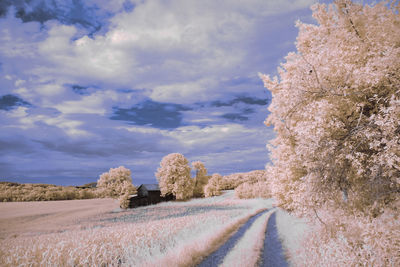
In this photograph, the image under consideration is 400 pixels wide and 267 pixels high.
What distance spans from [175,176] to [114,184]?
1472cm

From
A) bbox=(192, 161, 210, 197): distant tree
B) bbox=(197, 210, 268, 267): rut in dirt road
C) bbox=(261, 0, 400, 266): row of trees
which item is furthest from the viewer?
bbox=(192, 161, 210, 197): distant tree

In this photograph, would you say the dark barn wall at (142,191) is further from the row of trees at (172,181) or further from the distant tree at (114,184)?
the distant tree at (114,184)

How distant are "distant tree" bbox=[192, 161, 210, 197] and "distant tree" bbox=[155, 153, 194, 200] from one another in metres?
6.66

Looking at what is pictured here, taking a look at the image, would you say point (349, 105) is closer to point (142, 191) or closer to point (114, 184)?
point (114, 184)

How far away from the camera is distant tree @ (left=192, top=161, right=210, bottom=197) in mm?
62463

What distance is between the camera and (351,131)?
25.5ft

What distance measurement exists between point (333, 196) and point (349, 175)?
2.73m

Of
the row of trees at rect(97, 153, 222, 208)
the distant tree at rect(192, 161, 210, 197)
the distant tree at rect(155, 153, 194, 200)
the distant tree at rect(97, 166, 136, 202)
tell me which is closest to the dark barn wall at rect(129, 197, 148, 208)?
the row of trees at rect(97, 153, 222, 208)

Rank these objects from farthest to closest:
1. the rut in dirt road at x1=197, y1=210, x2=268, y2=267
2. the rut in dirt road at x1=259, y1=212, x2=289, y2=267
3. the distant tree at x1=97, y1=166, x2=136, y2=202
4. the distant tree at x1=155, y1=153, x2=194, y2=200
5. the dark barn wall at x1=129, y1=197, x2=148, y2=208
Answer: the distant tree at x1=155, y1=153, x2=194, y2=200
the dark barn wall at x1=129, y1=197, x2=148, y2=208
the distant tree at x1=97, y1=166, x2=136, y2=202
the rut in dirt road at x1=259, y1=212, x2=289, y2=267
the rut in dirt road at x1=197, y1=210, x2=268, y2=267

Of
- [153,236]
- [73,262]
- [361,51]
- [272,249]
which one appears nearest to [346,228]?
[272,249]

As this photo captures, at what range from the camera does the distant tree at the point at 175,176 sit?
5317 centimetres

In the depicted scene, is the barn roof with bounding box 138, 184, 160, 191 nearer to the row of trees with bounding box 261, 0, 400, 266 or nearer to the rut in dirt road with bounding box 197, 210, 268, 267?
the rut in dirt road with bounding box 197, 210, 268, 267

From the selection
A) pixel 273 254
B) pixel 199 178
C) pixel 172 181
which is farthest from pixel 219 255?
pixel 199 178

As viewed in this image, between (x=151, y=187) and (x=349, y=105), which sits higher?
(x=349, y=105)
